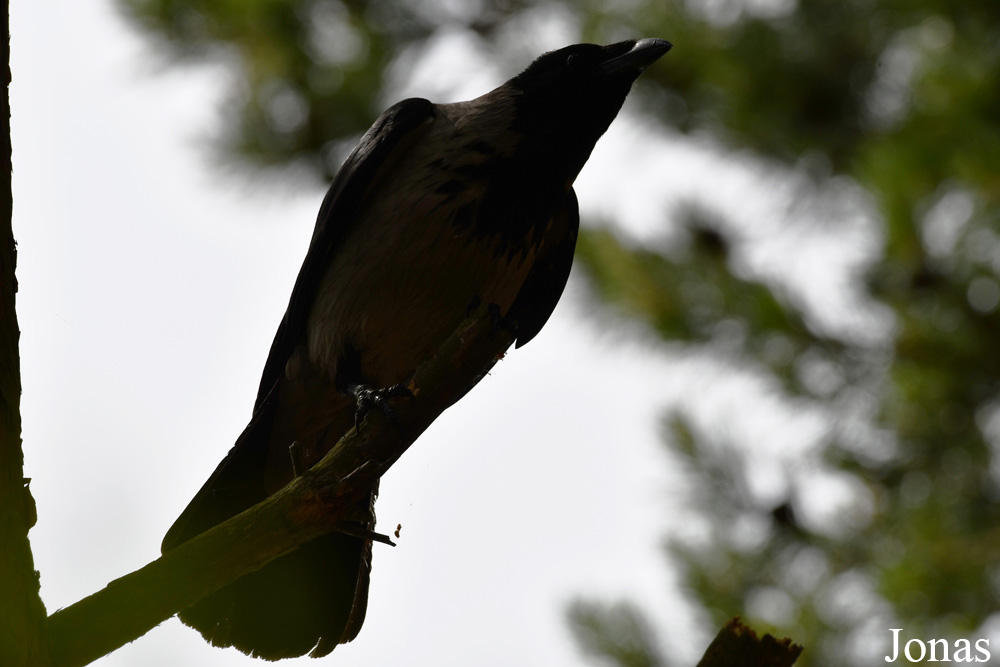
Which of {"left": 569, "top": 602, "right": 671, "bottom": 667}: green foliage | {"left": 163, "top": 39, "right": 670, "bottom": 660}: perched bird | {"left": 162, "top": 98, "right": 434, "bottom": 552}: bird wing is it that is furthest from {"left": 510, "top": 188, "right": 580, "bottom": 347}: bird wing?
{"left": 569, "top": 602, "right": 671, "bottom": 667}: green foliage

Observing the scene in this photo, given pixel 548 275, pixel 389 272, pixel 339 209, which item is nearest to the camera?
pixel 389 272

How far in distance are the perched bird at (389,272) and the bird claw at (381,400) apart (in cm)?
2

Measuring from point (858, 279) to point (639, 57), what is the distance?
11.8 feet

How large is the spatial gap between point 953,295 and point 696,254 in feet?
5.69

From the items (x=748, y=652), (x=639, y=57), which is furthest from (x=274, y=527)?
(x=639, y=57)

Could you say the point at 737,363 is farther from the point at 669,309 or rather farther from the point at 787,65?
the point at 787,65

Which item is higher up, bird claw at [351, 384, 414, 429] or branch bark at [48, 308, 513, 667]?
bird claw at [351, 384, 414, 429]

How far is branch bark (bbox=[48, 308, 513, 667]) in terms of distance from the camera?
5.56ft

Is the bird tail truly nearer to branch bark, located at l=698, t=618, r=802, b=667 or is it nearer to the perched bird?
the perched bird

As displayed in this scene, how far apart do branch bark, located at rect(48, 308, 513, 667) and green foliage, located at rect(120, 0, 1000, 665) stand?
3725mm

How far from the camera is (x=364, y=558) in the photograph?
8.56ft

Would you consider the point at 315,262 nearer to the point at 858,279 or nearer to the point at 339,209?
the point at 339,209

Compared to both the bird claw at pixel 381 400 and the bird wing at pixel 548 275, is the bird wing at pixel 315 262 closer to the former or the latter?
the bird claw at pixel 381 400

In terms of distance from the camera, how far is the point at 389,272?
2.74 m
